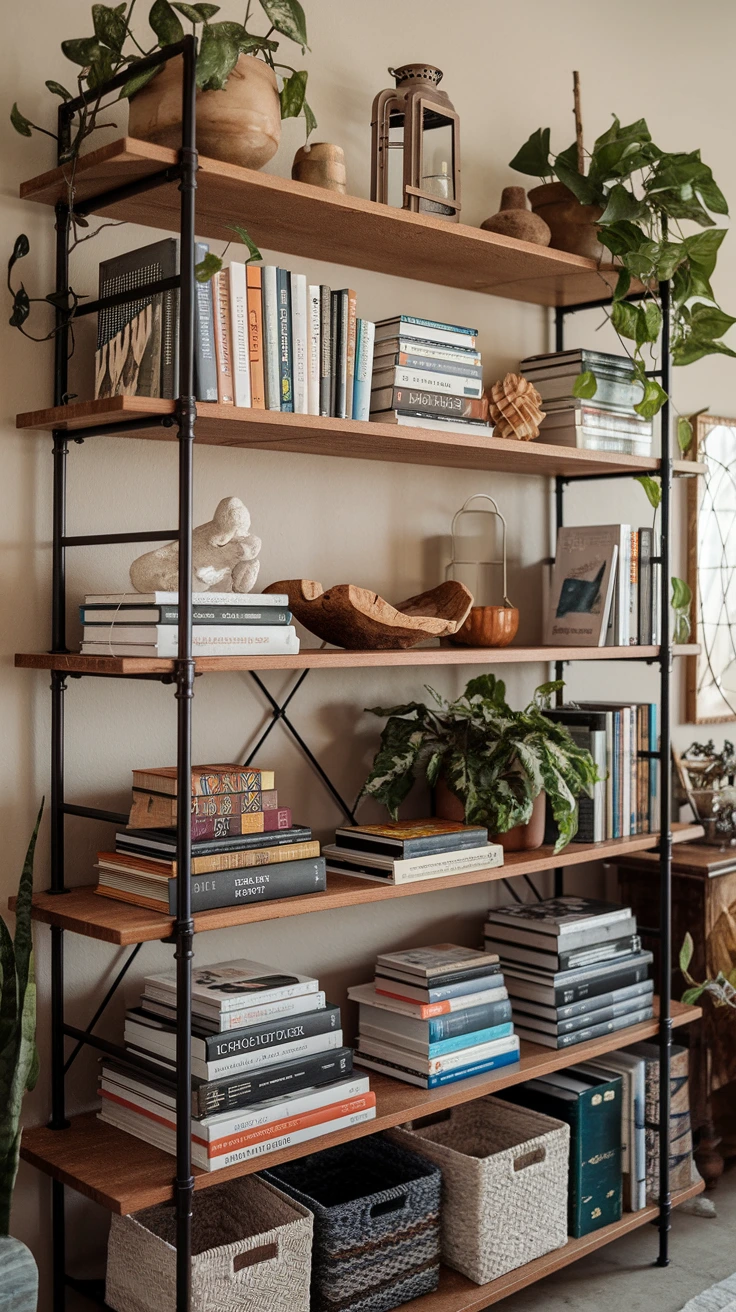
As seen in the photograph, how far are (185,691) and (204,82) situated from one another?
871 millimetres

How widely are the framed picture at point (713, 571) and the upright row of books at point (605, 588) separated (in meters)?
0.68

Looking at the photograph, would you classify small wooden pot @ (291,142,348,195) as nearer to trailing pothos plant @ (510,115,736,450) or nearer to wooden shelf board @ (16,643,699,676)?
trailing pothos plant @ (510,115,736,450)

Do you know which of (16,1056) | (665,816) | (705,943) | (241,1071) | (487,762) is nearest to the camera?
(16,1056)

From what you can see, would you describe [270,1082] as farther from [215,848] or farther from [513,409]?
[513,409]

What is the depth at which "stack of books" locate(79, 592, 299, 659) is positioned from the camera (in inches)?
72.3

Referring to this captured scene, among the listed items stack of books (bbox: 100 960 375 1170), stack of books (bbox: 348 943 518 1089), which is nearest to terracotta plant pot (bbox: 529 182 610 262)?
stack of books (bbox: 348 943 518 1089)

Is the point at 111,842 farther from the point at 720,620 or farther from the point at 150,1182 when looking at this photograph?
the point at 720,620

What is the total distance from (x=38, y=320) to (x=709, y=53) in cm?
221

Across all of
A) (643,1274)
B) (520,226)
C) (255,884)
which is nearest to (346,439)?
(520,226)

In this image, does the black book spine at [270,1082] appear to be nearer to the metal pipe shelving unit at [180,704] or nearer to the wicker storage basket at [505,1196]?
the metal pipe shelving unit at [180,704]

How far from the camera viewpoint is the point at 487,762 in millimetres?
2473

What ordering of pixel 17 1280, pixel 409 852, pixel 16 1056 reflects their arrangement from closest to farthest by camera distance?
pixel 17 1280
pixel 16 1056
pixel 409 852

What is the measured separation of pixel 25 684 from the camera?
208cm

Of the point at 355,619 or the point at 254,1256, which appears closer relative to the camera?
the point at 254,1256
